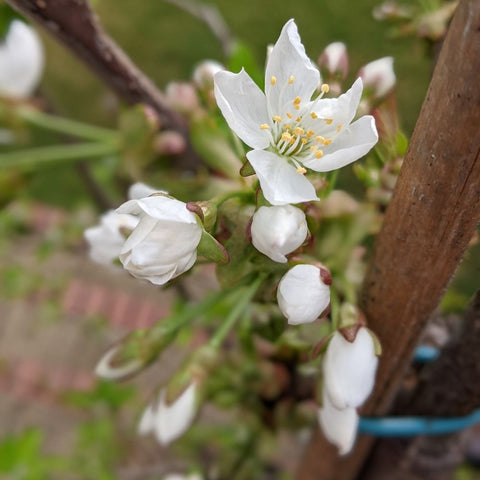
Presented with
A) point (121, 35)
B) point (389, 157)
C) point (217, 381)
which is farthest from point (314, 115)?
point (121, 35)

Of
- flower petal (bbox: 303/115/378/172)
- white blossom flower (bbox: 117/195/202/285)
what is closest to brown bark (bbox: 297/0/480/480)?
flower petal (bbox: 303/115/378/172)

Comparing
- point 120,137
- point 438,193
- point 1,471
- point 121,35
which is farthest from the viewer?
point 121,35

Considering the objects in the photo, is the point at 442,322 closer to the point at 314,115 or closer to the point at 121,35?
the point at 314,115

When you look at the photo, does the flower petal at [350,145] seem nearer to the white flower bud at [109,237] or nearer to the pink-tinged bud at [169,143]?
the white flower bud at [109,237]

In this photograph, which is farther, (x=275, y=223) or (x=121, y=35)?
(x=121, y=35)

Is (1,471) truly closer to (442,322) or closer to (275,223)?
(442,322)

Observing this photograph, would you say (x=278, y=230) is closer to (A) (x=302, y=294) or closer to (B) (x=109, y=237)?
(A) (x=302, y=294)

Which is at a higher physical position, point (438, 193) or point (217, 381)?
point (438, 193)

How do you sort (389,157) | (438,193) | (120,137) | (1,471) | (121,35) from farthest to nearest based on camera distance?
(121,35) < (1,471) < (120,137) < (389,157) < (438,193)

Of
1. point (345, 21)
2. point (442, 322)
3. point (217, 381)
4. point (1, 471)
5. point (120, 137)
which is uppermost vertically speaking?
point (345, 21)
